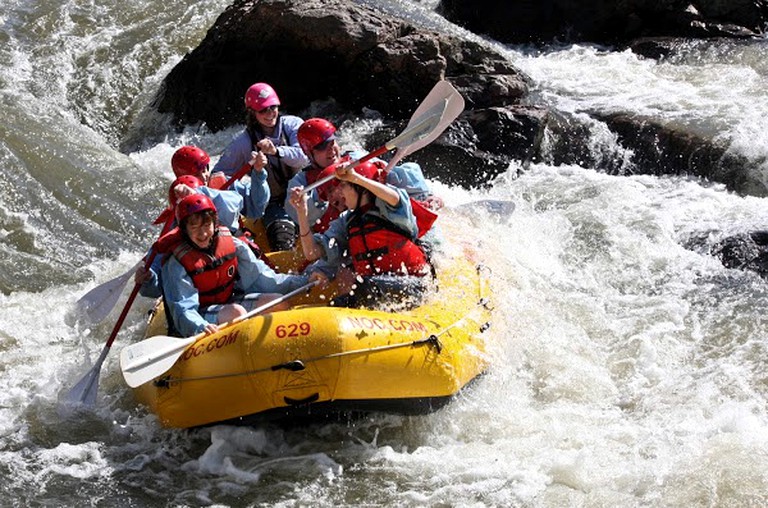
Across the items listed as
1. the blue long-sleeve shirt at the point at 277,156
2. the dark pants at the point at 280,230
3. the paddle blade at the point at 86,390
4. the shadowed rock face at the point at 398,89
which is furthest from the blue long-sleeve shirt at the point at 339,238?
the shadowed rock face at the point at 398,89

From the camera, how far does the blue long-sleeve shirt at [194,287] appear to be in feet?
19.0

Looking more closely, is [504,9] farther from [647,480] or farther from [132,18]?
[647,480]

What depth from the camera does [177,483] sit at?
217 inches

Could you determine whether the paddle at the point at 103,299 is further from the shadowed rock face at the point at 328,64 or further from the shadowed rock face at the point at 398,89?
the shadowed rock face at the point at 328,64

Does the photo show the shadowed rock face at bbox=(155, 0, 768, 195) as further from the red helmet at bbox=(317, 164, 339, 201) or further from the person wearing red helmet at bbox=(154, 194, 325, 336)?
the person wearing red helmet at bbox=(154, 194, 325, 336)

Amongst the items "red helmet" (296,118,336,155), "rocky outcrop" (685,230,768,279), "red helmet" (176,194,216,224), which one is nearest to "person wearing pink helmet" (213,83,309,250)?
"red helmet" (296,118,336,155)

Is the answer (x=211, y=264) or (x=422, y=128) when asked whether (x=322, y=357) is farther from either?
(x=422, y=128)

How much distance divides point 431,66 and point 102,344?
445cm

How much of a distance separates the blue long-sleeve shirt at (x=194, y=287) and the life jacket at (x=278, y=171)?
4.17ft

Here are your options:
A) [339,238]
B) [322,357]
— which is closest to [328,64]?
[339,238]

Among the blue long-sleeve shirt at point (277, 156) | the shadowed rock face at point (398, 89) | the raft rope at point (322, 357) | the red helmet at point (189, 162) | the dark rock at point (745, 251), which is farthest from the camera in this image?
the shadowed rock face at point (398, 89)

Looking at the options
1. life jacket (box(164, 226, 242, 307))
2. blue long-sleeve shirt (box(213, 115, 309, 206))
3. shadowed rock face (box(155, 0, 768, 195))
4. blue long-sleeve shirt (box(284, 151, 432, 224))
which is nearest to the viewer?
life jacket (box(164, 226, 242, 307))

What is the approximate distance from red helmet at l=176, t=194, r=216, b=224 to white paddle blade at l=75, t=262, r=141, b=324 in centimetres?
97

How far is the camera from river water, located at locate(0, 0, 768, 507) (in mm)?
5402
